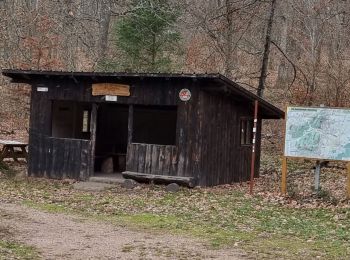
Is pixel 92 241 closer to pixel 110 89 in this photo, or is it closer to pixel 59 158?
pixel 110 89

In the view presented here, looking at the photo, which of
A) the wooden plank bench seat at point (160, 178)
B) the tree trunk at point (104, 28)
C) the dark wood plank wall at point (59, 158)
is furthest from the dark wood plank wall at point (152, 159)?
the tree trunk at point (104, 28)

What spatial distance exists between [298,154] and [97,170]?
6885mm

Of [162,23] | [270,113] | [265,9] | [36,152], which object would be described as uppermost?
[265,9]

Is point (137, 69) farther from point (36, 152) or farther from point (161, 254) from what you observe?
point (161, 254)

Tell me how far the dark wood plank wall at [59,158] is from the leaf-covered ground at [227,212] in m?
0.58

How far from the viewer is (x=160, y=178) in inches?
603

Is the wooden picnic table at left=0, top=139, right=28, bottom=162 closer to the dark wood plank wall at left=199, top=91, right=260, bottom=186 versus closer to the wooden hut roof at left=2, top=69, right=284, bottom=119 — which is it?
the wooden hut roof at left=2, top=69, right=284, bottom=119

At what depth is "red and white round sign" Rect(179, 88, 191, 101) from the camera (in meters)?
15.4

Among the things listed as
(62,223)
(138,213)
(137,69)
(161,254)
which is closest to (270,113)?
(137,69)

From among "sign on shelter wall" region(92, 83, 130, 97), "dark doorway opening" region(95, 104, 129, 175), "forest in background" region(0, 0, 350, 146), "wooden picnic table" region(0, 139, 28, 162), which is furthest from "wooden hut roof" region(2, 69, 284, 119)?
"forest in background" region(0, 0, 350, 146)

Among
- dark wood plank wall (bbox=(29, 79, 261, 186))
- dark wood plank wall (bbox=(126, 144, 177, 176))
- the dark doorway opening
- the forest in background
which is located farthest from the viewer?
the forest in background

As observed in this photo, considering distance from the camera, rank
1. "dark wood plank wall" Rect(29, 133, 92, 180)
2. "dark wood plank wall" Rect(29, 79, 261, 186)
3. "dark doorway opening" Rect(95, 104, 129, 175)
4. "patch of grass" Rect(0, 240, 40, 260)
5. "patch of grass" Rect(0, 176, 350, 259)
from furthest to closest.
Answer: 1. "dark doorway opening" Rect(95, 104, 129, 175)
2. "dark wood plank wall" Rect(29, 133, 92, 180)
3. "dark wood plank wall" Rect(29, 79, 261, 186)
4. "patch of grass" Rect(0, 176, 350, 259)
5. "patch of grass" Rect(0, 240, 40, 260)

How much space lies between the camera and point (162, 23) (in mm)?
23000

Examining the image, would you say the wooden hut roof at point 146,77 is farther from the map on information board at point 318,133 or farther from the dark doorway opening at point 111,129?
the dark doorway opening at point 111,129
